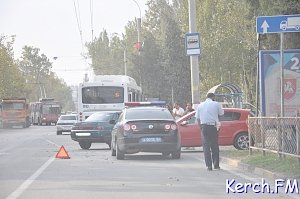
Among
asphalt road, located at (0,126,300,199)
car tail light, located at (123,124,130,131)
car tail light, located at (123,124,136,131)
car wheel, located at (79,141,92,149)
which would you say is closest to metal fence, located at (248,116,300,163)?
asphalt road, located at (0,126,300,199)

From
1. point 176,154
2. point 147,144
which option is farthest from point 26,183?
point 176,154

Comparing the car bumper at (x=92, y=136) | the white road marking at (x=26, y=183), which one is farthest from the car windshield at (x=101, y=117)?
the white road marking at (x=26, y=183)

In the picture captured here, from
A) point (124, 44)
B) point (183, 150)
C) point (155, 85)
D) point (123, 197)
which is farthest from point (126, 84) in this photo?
point (124, 44)

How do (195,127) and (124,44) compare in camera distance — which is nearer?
(195,127)

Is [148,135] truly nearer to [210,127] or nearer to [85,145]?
[210,127]

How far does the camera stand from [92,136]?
25984 mm

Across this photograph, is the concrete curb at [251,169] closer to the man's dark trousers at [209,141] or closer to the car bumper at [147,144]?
the man's dark trousers at [209,141]

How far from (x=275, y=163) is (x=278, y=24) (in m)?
3.22

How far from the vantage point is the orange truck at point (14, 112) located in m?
68.9

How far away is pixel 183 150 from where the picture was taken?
79.6 feet

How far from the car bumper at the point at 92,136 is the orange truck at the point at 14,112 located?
44057 mm

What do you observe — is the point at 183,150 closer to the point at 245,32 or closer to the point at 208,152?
the point at 208,152

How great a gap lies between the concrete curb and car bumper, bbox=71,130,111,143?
8132 mm

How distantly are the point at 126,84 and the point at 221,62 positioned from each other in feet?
19.6
